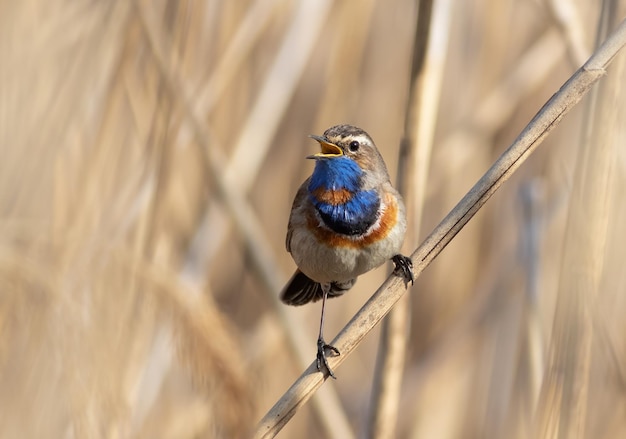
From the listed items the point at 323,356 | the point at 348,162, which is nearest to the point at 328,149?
the point at 348,162

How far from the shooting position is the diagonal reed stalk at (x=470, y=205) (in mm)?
2146

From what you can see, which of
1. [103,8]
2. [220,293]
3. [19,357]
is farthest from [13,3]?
[220,293]

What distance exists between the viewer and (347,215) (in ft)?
9.64

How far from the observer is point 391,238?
9.51ft

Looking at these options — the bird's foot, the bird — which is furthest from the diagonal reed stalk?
the bird

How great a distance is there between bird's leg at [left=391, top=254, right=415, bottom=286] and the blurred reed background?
0.46 metres

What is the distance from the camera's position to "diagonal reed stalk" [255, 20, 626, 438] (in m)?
2.15

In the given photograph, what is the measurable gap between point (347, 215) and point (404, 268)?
348 millimetres

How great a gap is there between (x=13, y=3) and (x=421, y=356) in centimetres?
285

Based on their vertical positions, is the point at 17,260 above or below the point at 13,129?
below

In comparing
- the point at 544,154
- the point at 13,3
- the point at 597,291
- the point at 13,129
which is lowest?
the point at 13,129

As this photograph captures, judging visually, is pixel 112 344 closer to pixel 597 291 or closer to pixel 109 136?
pixel 109 136

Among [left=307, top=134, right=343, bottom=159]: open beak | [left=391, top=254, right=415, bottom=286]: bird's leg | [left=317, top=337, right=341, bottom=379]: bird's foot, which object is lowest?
[left=317, top=337, right=341, bottom=379]: bird's foot

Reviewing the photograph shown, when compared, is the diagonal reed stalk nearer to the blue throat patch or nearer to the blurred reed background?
the blurred reed background
